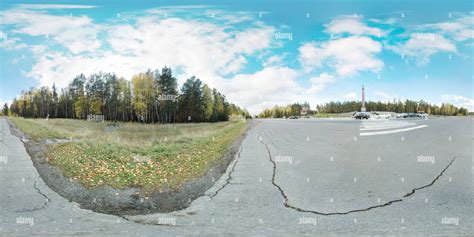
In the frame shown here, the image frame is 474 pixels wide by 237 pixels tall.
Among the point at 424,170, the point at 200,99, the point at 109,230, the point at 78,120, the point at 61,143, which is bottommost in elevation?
the point at 109,230

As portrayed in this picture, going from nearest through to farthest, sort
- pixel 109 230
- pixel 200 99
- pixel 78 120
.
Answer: pixel 109 230 → pixel 78 120 → pixel 200 99

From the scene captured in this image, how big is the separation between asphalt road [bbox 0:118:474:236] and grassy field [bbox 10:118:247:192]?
0.63 m

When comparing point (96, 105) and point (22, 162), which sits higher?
point (96, 105)

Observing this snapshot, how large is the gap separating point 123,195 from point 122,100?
1.74 meters

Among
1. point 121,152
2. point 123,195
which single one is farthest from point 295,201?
point 121,152

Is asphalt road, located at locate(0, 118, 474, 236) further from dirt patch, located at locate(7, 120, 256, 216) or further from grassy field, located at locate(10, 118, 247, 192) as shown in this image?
grassy field, located at locate(10, 118, 247, 192)

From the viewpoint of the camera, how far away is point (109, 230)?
4258 mm

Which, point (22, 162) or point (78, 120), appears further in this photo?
point (22, 162)

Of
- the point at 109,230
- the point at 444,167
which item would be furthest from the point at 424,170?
the point at 109,230

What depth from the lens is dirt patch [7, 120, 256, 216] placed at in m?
5.02

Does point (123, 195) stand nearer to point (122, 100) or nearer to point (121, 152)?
point (121, 152)

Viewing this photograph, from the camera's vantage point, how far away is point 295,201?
495 centimetres

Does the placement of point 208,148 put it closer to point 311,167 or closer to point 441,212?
point 311,167

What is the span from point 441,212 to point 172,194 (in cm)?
417
